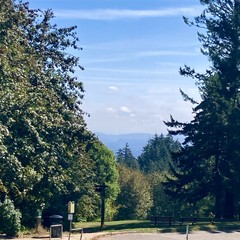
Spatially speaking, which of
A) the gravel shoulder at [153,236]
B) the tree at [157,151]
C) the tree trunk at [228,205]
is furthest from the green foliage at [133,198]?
the tree at [157,151]

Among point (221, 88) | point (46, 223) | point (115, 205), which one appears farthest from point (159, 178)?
point (46, 223)

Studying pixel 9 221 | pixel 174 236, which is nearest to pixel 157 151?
pixel 174 236

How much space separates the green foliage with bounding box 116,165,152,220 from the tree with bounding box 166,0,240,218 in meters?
32.3

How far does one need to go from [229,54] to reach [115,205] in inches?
1527

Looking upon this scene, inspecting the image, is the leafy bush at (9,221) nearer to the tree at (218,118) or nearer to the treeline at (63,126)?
the treeline at (63,126)

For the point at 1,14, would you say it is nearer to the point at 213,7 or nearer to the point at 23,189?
the point at 23,189

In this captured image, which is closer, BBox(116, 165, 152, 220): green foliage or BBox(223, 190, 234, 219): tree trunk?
BBox(223, 190, 234, 219): tree trunk

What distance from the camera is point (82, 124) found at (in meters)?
38.1

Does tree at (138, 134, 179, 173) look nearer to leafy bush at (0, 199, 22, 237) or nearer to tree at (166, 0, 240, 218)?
tree at (166, 0, 240, 218)

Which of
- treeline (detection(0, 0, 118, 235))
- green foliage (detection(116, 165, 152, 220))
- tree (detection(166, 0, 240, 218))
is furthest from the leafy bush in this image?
green foliage (detection(116, 165, 152, 220))

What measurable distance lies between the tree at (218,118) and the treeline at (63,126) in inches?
2.7

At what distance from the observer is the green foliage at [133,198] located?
74.0 m

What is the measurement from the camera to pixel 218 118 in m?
38.4

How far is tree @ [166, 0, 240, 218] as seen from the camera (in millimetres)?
38719
